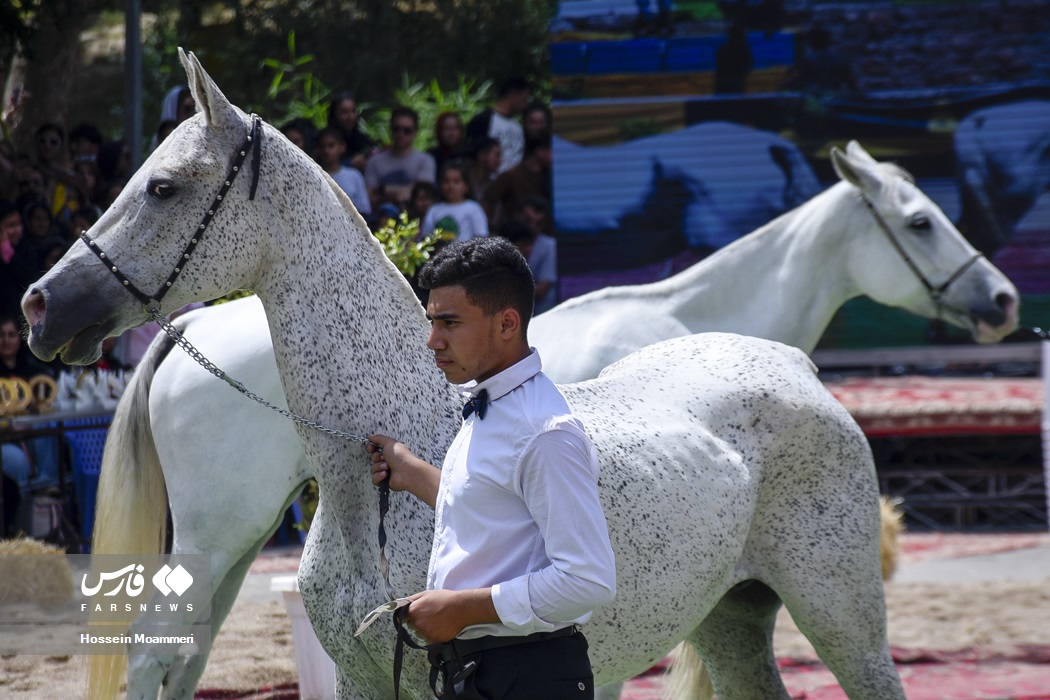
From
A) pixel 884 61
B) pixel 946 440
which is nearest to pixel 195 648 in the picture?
pixel 946 440

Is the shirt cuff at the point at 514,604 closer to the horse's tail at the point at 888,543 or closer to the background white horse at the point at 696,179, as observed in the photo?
the horse's tail at the point at 888,543

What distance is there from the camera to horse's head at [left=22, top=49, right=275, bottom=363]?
2723mm

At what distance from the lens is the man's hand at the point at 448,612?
83.3 inches

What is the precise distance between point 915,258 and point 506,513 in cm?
387

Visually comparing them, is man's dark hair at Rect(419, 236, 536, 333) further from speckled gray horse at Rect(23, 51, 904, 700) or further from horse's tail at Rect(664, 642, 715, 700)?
horse's tail at Rect(664, 642, 715, 700)

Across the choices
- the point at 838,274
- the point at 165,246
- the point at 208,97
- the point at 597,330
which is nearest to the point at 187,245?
the point at 165,246

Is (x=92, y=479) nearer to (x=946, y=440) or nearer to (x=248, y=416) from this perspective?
(x=248, y=416)

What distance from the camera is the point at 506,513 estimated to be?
2.18 metres

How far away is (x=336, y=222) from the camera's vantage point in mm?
2889

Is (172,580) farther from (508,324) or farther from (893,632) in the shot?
(893,632)

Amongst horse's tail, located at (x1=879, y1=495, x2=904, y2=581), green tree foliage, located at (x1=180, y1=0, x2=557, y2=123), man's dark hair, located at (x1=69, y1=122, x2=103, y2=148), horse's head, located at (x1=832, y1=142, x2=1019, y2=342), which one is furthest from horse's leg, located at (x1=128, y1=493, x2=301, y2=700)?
green tree foliage, located at (x1=180, y1=0, x2=557, y2=123)

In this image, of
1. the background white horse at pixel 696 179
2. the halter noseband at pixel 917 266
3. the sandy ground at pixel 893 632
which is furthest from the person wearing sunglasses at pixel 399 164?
the halter noseband at pixel 917 266

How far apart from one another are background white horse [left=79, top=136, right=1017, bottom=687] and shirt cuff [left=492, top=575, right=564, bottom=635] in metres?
2.52

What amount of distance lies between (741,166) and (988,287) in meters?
6.16
